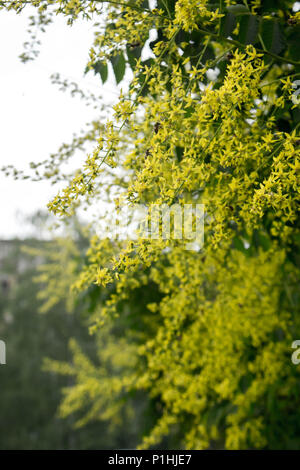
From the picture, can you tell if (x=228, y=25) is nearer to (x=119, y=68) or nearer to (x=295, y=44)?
(x=295, y=44)

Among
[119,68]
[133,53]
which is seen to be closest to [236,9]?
[133,53]

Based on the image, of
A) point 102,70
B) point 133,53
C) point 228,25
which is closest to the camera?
point 228,25

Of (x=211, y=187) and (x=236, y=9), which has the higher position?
(x=236, y=9)

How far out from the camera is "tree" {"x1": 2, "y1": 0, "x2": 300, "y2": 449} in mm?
1123

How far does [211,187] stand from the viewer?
138 centimetres

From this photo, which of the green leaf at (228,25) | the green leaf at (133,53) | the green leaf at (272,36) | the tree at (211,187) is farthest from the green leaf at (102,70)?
the green leaf at (272,36)

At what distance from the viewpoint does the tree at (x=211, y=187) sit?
112 cm

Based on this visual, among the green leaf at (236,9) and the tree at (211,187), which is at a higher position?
the green leaf at (236,9)

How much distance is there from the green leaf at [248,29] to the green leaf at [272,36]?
42 mm

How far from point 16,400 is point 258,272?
9.31m

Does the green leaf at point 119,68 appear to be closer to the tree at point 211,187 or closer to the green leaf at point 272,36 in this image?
the tree at point 211,187

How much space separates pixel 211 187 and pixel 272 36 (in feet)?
1.80
